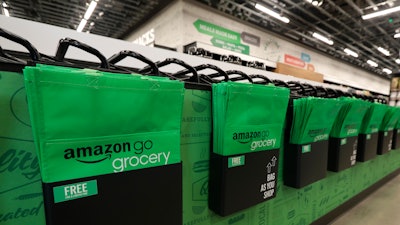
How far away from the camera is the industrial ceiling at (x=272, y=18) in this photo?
16.8 feet

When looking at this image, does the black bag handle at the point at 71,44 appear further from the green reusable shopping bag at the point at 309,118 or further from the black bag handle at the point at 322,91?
the black bag handle at the point at 322,91

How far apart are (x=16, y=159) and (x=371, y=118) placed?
1944mm

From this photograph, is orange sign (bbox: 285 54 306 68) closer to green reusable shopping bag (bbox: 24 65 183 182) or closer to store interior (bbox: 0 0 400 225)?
store interior (bbox: 0 0 400 225)

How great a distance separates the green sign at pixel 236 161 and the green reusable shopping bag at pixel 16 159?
0.54m

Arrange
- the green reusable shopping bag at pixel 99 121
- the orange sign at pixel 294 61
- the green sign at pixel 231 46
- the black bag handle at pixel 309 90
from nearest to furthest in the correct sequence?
the green reusable shopping bag at pixel 99 121, the black bag handle at pixel 309 90, the green sign at pixel 231 46, the orange sign at pixel 294 61

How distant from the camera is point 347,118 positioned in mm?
1207

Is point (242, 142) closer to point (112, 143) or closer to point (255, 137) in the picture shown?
point (255, 137)

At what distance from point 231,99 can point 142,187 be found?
37cm

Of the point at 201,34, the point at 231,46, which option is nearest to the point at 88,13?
the point at 201,34

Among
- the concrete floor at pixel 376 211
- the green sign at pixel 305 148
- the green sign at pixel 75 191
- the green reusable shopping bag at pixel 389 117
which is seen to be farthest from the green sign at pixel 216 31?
the green sign at pixel 75 191

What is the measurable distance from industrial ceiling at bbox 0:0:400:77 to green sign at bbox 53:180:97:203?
5.46 m

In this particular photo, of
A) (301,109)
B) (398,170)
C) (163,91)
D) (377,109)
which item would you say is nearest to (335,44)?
(398,170)

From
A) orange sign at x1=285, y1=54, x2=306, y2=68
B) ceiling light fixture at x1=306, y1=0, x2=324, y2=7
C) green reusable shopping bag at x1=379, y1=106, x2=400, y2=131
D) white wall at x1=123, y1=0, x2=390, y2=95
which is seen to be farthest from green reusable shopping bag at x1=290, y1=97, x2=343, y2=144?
orange sign at x1=285, y1=54, x2=306, y2=68

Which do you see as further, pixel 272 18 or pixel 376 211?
pixel 272 18
